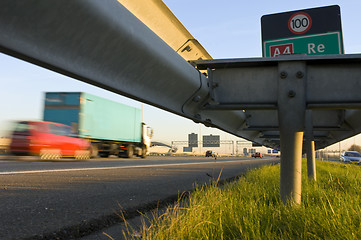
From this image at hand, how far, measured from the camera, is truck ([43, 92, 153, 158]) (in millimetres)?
19609

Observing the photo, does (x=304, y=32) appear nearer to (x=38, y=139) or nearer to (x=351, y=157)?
(x=38, y=139)

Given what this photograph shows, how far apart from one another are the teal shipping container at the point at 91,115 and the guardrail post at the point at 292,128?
1824 cm

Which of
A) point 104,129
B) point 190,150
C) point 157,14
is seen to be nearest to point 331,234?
point 157,14

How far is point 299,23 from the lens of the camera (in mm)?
5219

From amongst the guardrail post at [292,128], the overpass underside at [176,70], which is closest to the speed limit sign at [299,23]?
the overpass underside at [176,70]

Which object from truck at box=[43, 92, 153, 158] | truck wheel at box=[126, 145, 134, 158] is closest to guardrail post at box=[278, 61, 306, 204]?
truck at box=[43, 92, 153, 158]

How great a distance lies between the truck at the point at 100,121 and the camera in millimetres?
19609

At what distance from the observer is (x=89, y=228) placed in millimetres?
2826

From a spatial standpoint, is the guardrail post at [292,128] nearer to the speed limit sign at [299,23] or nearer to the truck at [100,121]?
the speed limit sign at [299,23]

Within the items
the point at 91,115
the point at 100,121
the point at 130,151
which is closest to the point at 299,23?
the point at 91,115

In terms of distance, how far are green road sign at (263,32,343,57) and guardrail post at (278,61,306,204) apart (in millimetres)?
2277

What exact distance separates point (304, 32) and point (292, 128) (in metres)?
2.93

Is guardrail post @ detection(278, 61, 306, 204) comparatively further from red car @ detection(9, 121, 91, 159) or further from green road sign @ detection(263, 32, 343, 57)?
red car @ detection(9, 121, 91, 159)

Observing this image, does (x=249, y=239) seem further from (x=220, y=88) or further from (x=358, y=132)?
(x=358, y=132)
